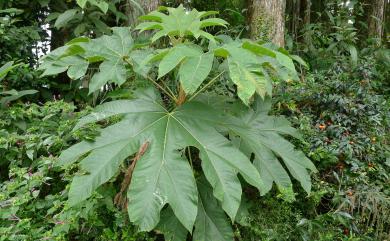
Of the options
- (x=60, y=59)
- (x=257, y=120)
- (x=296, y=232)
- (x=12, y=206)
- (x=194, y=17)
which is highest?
(x=194, y=17)

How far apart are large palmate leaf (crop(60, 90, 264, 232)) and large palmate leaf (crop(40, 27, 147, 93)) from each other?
18 centimetres

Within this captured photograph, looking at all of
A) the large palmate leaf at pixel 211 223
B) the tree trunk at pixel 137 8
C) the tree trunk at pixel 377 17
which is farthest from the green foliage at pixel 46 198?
the tree trunk at pixel 377 17

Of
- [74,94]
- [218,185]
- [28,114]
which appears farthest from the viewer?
[74,94]

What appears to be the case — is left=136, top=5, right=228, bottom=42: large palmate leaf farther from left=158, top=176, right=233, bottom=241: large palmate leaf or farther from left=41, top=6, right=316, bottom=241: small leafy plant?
left=158, top=176, right=233, bottom=241: large palmate leaf

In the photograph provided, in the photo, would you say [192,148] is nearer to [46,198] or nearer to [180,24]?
[180,24]

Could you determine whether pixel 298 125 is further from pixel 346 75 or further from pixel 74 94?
pixel 74 94

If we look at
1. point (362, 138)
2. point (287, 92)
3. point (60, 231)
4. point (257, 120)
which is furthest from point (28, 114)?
point (362, 138)

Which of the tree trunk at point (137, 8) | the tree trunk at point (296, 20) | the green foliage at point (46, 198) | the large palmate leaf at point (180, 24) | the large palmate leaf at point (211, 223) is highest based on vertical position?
the tree trunk at point (137, 8)

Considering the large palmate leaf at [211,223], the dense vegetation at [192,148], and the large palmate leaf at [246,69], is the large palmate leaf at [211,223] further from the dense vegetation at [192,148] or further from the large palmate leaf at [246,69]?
the large palmate leaf at [246,69]

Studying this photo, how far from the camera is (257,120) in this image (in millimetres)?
2193

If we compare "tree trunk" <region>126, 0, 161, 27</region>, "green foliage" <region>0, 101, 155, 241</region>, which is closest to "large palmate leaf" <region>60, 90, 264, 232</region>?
"green foliage" <region>0, 101, 155, 241</region>

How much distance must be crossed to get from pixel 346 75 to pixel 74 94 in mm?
2400

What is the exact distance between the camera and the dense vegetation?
1.68 m

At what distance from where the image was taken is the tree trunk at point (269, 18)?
11.9 ft
